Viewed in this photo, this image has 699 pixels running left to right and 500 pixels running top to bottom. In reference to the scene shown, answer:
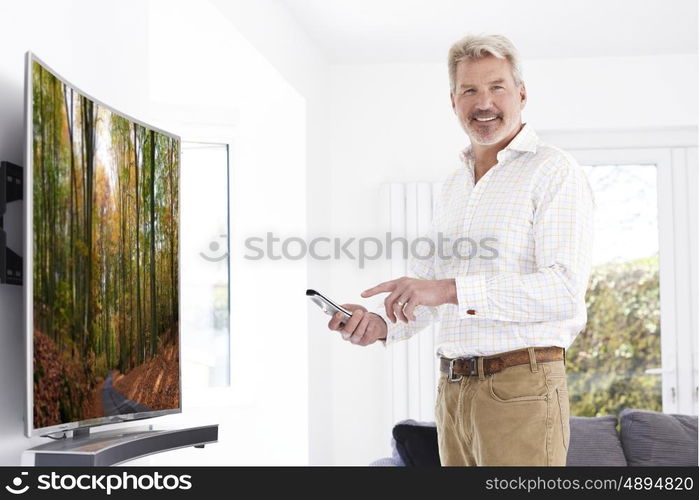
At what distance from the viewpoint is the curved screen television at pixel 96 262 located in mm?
1606

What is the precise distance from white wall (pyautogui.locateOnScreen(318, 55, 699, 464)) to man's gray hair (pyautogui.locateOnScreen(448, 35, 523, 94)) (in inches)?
104

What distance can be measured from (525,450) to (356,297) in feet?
9.75

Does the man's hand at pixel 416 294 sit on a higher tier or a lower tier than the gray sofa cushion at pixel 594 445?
higher

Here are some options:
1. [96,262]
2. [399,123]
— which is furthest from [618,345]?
[96,262]

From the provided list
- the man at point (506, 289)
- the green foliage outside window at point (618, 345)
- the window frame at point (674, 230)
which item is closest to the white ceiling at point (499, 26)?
the window frame at point (674, 230)

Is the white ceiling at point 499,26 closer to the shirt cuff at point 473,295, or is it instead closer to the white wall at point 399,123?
Result: the white wall at point 399,123

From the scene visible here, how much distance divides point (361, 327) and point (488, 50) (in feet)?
2.55

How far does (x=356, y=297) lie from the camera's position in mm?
4926

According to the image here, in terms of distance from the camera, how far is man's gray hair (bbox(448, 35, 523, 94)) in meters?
2.23

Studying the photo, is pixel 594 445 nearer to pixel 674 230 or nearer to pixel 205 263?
pixel 674 230

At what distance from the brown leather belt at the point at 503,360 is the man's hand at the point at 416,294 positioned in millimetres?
166

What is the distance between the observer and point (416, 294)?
200 centimetres
